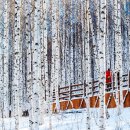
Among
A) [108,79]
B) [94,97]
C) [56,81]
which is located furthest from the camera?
[94,97]

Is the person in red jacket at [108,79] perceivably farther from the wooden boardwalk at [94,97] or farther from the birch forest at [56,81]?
the wooden boardwalk at [94,97]

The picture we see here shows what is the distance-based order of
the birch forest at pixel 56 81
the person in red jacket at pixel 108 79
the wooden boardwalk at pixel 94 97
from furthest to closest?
1. the person in red jacket at pixel 108 79
2. the wooden boardwalk at pixel 94 97
3. the birch forest at pixel 56 81

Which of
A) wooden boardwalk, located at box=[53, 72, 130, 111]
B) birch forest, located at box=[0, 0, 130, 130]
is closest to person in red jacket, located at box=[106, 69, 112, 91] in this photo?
birch forest, located at box=[0, 0, 130, 130]

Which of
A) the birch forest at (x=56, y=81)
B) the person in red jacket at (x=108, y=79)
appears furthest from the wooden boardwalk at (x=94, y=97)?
the person in red jacket at (x=108, y=79)

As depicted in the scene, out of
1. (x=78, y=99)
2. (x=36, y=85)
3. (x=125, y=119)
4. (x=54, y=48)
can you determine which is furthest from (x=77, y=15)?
(x=36, y=85)

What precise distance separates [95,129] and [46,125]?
2.54m

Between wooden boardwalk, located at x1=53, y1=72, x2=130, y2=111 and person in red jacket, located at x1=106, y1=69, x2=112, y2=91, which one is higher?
person in red jacket, located at x1=106, y1=69, x2=112, y2=91

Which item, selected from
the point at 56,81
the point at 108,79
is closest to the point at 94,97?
the point at 108,79

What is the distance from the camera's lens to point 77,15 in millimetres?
31172

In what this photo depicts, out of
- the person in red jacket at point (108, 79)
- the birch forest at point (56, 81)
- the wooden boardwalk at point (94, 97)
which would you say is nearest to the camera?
the birch forest at point (56, 81)

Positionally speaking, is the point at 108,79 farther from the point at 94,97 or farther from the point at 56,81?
the point at 56,81

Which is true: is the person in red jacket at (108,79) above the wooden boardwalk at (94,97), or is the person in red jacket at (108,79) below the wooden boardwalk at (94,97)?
above

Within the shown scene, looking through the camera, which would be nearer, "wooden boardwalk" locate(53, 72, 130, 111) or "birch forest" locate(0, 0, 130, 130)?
"birch forest" locate(0, 0, 130, 130)

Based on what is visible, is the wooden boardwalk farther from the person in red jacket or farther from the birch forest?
the person in red jacket
